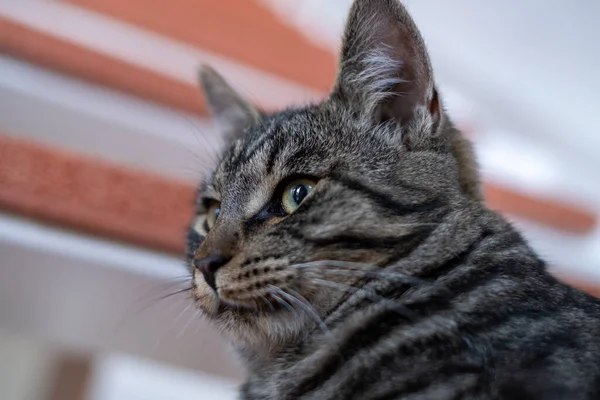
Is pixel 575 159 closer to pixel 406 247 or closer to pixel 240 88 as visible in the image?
pixel 240 88

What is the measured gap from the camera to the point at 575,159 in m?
2.04

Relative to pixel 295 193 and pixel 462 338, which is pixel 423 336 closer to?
pixel 462 338

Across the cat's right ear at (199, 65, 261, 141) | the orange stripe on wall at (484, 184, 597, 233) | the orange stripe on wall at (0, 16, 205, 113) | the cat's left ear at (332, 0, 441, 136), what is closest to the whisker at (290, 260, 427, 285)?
the cat's left ear at (332, 0, 441, 136)

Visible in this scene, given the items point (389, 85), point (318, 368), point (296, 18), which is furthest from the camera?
point (296, 18)

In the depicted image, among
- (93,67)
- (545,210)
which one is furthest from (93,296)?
(545,210)

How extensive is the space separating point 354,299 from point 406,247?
11 centimetres

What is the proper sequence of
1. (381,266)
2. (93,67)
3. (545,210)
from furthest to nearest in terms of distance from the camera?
(545,210) → (93,67) → (381,266)

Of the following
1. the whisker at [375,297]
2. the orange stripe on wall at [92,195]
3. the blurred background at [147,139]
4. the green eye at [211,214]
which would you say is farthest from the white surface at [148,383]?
the whisker at [375,297]

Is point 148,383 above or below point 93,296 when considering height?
below

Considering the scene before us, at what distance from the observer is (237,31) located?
1686mm

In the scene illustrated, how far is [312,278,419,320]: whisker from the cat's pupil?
150mm

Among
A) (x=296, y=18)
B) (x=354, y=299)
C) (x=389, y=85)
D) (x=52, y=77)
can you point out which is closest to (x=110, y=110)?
(x=52, y=77)

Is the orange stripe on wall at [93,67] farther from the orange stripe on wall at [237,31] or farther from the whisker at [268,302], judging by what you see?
the whisker at [268,302]

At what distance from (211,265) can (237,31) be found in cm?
100
